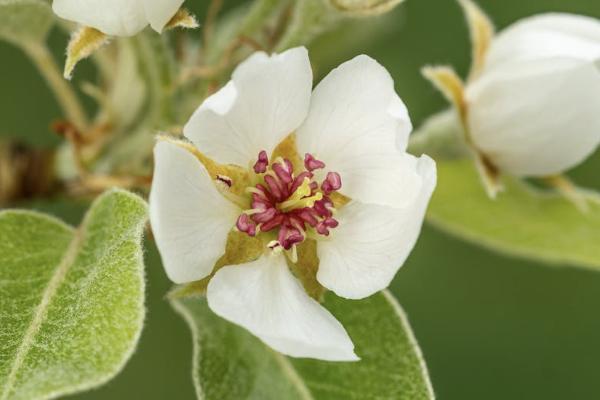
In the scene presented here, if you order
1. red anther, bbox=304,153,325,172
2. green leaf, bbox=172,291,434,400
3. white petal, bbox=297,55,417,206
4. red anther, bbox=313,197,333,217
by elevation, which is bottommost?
green leaf, bbox=172,291,434,400

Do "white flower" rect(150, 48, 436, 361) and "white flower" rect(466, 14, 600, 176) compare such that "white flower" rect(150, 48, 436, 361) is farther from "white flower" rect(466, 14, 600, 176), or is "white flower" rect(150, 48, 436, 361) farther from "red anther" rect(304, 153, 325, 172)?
"white flower" rect(466, 14, 600, 176)

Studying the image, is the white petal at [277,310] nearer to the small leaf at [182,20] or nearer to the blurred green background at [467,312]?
the small leaf at [182,20]

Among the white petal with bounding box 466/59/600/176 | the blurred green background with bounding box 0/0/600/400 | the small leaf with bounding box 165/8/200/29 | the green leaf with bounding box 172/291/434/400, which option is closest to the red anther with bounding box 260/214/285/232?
the green leaf with bounding box 172/291/434/400

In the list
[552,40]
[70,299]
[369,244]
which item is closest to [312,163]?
[369,244]

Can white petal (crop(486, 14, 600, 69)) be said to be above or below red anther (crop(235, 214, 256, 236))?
above

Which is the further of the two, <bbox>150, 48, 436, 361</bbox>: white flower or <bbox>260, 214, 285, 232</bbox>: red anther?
<bbox>260, 214, 285, 232</bbox>: red anther

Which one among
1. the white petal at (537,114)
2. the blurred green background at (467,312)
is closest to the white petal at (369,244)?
the white petal at (537,114)
